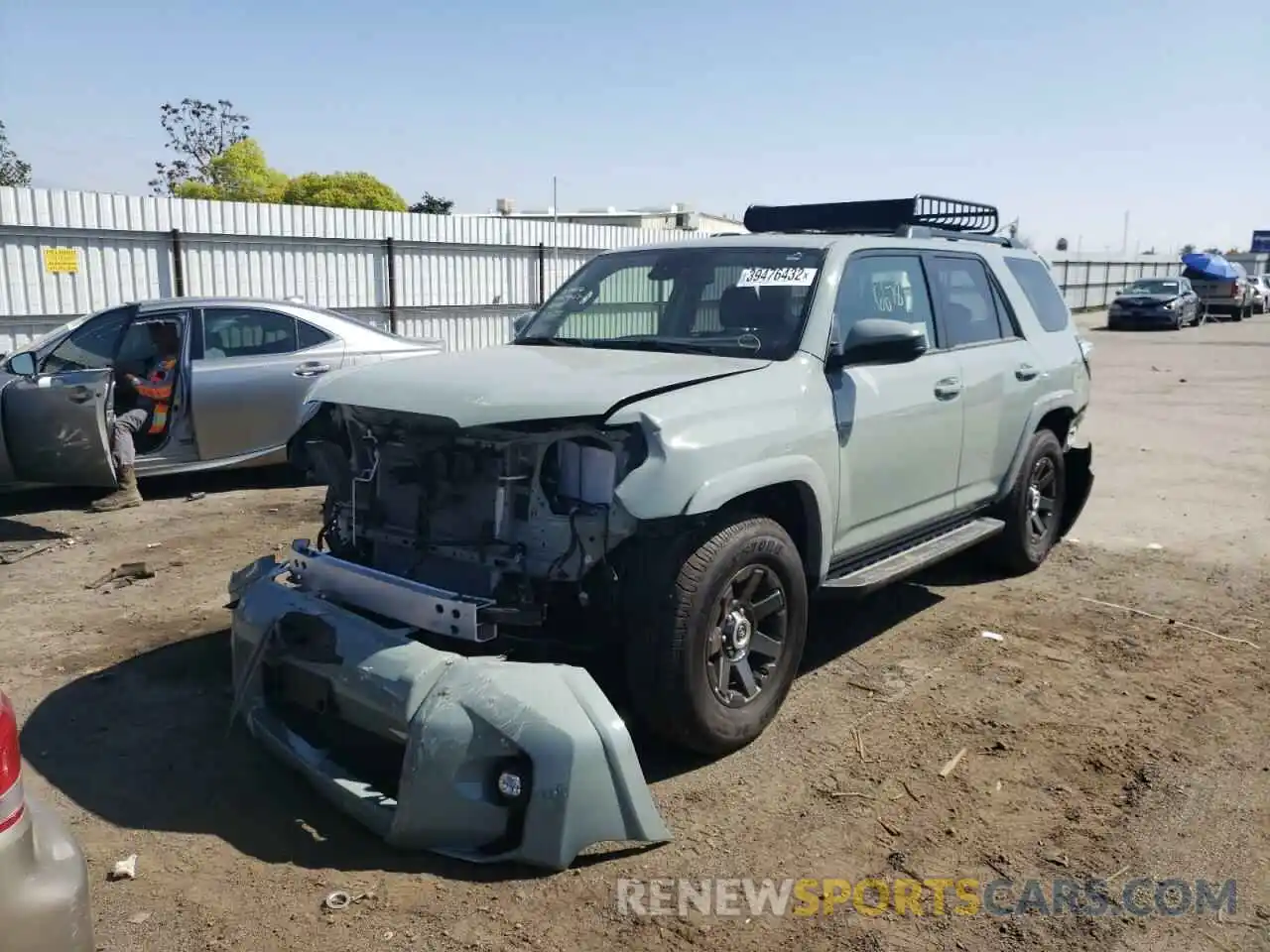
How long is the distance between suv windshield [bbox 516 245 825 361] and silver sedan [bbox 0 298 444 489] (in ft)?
11.3

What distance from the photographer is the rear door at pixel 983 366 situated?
5.55 metres

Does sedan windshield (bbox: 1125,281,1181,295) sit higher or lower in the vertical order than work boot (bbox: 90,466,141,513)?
higher

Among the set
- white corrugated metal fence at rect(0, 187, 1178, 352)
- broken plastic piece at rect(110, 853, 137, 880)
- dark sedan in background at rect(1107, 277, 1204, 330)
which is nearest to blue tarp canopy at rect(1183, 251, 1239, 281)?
dark sedan in background at rect(1107, 277, 1204, 330)

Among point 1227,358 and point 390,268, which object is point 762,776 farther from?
point 1227,358

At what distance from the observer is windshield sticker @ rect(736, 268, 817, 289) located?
4742 millimetres

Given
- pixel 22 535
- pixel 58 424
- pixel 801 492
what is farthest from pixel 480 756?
pixel 58 424

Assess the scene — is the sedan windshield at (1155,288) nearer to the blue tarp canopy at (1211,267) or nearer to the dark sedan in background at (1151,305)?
the dark sedan in background at (1151,305)

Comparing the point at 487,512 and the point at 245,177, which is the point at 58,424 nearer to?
the point at 487,512

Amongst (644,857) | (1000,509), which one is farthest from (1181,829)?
(1000,509)

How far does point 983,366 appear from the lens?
5.68m

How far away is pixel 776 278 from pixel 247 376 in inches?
196

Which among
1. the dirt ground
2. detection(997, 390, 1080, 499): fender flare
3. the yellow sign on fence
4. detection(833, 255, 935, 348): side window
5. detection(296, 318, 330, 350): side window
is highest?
the yellow sign on fence

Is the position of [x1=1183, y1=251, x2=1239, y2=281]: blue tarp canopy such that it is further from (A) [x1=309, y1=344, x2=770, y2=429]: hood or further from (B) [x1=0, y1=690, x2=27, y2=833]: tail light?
(B) [x1=0, y1=690, x2=27, y2=833]: tail light

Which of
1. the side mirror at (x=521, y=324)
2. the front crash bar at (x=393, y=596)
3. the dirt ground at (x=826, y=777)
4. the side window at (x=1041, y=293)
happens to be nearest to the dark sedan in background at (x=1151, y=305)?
the dirt ground at (x=826, y=777)
